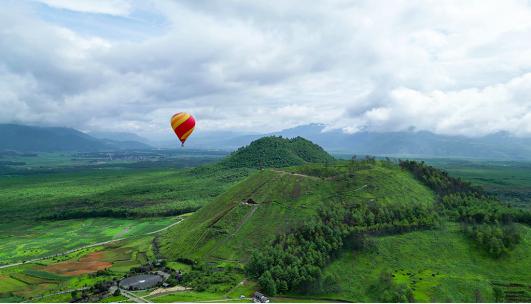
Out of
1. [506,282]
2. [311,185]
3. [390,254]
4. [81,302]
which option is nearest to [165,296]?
[81,302]

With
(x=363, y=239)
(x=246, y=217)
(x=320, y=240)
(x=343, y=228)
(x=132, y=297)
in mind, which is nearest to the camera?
(x=132, y=297)

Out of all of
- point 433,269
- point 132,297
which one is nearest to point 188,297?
point 132,297

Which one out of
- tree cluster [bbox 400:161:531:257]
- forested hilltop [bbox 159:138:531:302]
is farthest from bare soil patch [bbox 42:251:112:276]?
tree cluster [bbox 400:161:531:257]

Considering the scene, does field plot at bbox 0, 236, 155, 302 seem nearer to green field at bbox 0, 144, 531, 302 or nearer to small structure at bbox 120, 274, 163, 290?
green field at bbox 0, 144, 531, 302

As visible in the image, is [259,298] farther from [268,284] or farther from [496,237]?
[496,237]

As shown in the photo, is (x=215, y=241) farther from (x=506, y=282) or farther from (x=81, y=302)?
(x=506, y=282)

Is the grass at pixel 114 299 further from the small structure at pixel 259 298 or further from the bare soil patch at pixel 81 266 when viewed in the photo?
the small structure at pixel 259 298

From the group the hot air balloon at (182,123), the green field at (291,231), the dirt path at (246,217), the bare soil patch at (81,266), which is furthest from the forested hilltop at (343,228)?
the hot air balloon at (182,123)
